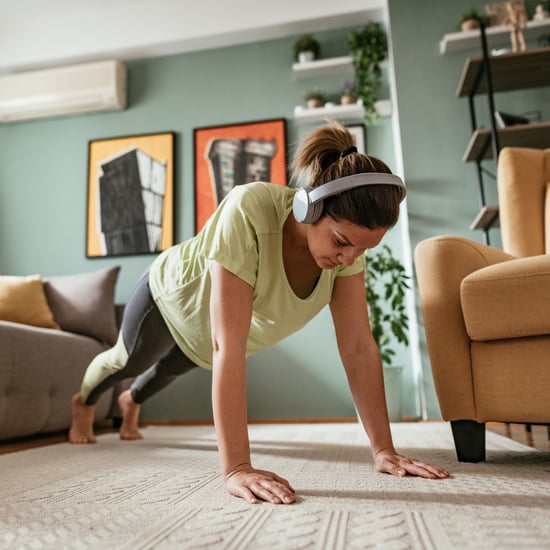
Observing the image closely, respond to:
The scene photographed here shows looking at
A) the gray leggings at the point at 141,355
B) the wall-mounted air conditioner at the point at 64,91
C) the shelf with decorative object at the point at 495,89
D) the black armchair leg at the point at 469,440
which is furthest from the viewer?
the wall-mounted air conditioner at the point at 64,91

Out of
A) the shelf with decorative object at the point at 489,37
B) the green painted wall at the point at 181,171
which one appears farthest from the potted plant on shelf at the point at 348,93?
the shelf with decorative object at the point at 489,37

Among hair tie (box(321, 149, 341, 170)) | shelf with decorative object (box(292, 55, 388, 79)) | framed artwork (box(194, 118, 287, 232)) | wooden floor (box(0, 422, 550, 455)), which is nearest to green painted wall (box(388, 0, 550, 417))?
shelf with decorative object (box(292, 55, 388, 79))

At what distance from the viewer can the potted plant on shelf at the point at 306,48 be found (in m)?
3.12

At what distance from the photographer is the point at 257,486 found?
2.67 feet

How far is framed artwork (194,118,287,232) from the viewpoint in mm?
3117

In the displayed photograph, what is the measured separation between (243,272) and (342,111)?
2.26 meters

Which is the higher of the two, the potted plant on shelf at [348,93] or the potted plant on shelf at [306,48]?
the potted plant on shelf at [306,48]

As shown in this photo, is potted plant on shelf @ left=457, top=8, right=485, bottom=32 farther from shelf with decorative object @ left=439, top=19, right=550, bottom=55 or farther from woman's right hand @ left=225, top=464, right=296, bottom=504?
woman's right hand @ left=225, top=464, right=296, bottom=504

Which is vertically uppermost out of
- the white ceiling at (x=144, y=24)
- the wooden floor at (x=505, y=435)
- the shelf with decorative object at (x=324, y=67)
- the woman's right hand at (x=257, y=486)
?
the white ceiling at (x=144, y=24)

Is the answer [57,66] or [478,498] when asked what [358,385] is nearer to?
[478,498]

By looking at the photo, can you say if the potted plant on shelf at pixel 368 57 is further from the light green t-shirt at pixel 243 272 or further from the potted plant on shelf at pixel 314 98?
the light green t-shirt at pixel 243 272

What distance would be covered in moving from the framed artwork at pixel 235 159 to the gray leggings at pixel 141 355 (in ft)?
5.06

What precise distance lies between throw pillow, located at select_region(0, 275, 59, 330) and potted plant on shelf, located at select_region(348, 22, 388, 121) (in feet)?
6.62

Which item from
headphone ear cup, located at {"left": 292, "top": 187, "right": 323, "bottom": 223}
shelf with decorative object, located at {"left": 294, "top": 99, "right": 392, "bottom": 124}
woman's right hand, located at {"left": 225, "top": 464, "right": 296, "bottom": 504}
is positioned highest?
shelf with decorative object, located at {"left": 294, "top": 99, "right": 392, "bottom": 124}
